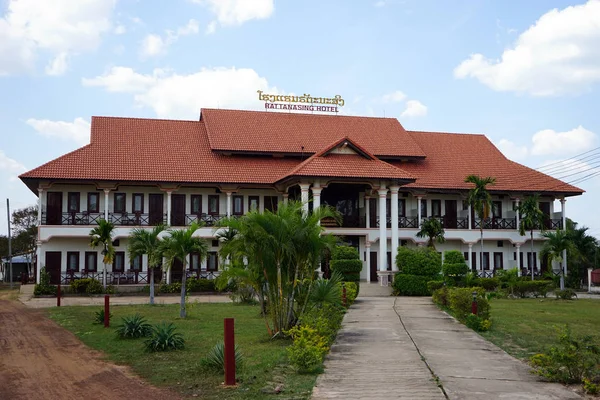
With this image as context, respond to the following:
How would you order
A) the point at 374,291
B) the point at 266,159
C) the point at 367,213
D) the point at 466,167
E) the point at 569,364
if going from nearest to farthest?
the point at 569,364 < the point at 374,291 < the point at 367,213 < the point at 266,159 < the point at 466,167

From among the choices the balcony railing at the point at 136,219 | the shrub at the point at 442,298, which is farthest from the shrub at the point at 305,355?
the balcony railing at the point at 136,219

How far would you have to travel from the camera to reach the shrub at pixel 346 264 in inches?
1190

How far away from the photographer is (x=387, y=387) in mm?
10016

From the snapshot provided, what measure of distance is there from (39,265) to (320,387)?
2968cm

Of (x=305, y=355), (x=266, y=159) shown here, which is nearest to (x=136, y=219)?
(x=266, y=159)

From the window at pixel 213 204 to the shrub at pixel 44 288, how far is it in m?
10.2

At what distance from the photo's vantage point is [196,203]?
131 ft

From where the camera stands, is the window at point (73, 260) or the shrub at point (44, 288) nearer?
the shrub at point (44, 288)

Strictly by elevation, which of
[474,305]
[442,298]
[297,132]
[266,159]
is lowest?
[442,298]

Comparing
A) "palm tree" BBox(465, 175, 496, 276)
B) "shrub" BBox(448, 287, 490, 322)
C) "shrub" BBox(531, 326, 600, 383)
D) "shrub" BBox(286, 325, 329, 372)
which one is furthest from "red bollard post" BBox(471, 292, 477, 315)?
"palm tree" BBox(465, 175, 496, 276)

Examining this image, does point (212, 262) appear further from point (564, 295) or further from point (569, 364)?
point (569, 364)

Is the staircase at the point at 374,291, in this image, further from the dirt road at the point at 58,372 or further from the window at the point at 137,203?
the dirt road at the point at 58,372

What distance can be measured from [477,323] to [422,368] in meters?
5.97

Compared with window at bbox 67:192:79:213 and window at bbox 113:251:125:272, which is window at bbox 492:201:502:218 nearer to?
window at bbox 113:251:125:272
